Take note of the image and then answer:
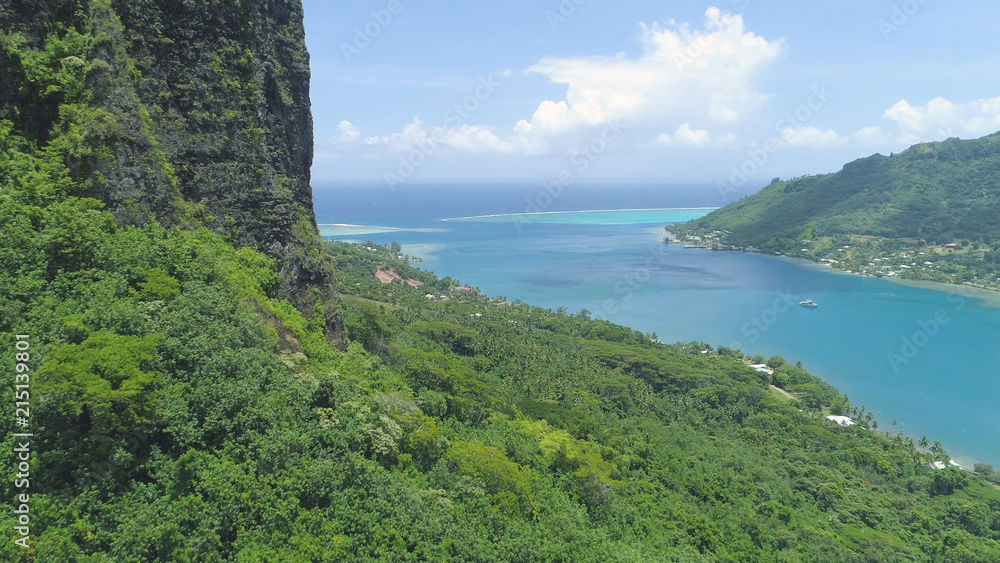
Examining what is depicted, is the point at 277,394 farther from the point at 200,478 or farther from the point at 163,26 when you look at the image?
the point at 163,26

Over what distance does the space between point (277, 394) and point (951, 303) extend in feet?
272

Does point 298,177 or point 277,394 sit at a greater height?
point 298,177

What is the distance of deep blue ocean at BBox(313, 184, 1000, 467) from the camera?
40.7 meters

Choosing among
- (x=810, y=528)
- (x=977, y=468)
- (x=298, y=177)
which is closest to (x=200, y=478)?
(x=298, y=177)

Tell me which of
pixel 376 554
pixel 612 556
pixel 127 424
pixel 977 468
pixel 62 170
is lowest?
pixel 977 468

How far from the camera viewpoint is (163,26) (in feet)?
48.0

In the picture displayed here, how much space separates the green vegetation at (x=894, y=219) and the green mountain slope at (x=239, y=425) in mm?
74333
